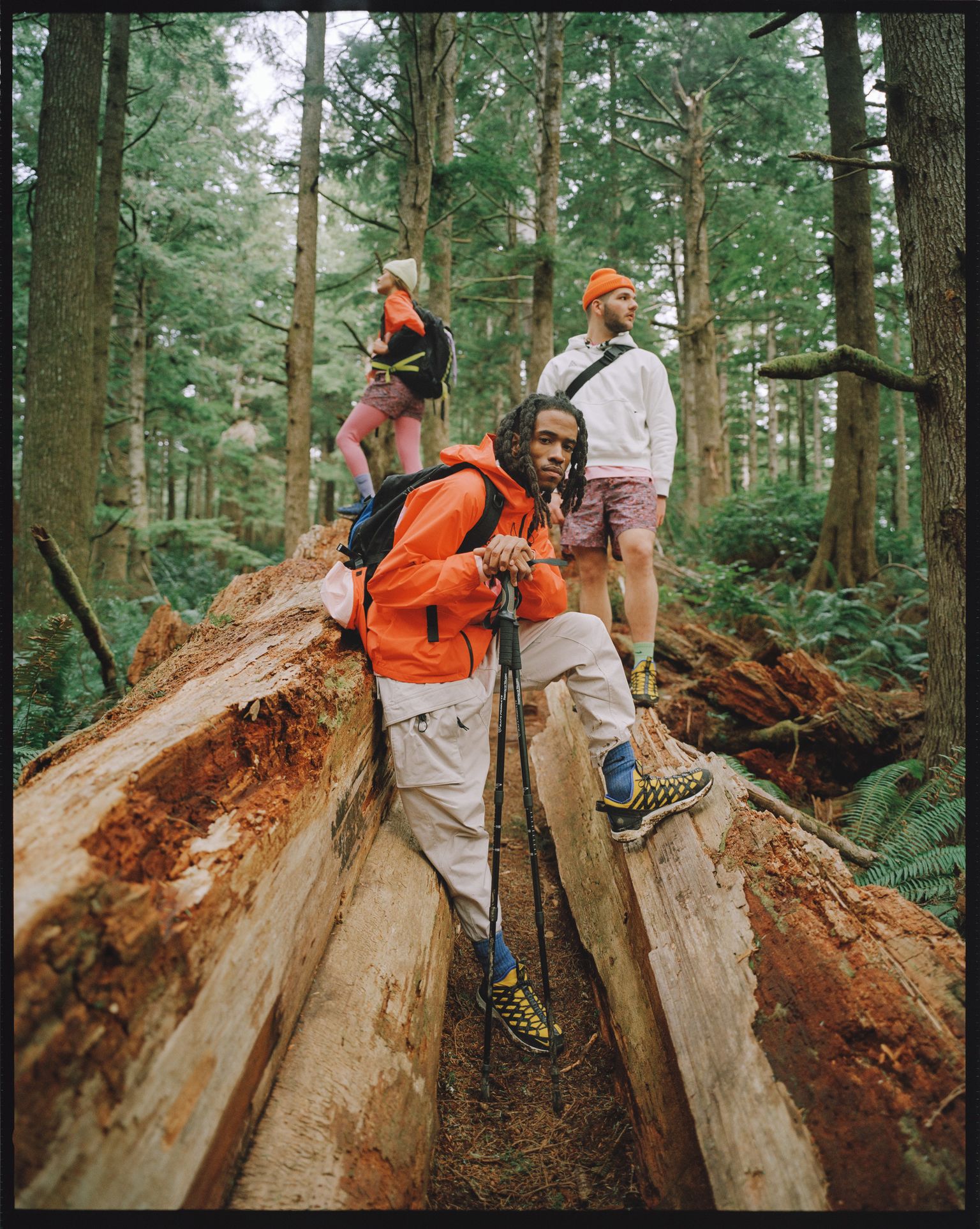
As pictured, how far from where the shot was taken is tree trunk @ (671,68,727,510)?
14.5 metres

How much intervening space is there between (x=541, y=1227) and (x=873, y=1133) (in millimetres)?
946

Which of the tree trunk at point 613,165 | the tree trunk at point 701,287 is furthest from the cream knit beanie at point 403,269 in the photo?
the tree trunk at point 613,165

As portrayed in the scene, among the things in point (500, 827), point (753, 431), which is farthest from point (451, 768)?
point (753, 431)

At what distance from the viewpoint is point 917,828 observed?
12.0ft

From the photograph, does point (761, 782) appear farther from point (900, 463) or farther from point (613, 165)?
point (900, 463)

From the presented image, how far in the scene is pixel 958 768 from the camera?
3.89 m

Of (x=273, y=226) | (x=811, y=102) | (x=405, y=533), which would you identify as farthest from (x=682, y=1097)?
(x=273, y=226)

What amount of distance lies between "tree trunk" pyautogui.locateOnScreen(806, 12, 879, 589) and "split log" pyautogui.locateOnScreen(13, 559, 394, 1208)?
27.1ft

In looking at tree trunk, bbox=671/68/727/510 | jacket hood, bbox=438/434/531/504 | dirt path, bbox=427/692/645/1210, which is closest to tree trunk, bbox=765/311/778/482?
tree trunk, bbox=671/68/727/510

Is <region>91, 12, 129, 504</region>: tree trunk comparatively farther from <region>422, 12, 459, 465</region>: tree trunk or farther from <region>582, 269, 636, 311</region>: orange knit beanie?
<region>582, 269, 636, 311</region>: orange knit beanie

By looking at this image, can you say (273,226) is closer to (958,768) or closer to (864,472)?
(864,472)

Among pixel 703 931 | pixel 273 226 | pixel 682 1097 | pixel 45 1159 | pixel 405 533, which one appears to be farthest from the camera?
pixel 273 226

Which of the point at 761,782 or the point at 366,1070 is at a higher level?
the point at 761,782

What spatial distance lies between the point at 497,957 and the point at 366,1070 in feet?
3.11
